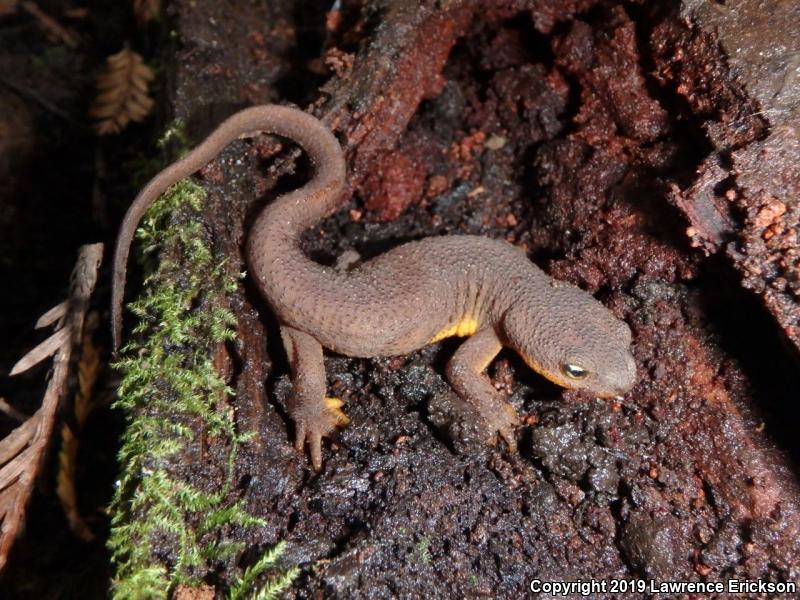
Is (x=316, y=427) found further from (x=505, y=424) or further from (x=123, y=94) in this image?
(x=123, y=94)

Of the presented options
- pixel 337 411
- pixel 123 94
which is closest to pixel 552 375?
pixel 337 411

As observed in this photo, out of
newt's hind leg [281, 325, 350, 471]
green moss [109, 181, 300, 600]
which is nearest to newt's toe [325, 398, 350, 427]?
newt's hind leg [281, 325, 350, 471]

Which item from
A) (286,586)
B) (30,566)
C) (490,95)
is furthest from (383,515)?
(490,95)

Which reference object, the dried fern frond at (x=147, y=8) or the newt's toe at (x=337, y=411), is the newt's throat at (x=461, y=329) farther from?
the dried fern frond at (x=147, y=8)

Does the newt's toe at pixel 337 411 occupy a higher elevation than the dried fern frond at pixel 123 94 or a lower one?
lower

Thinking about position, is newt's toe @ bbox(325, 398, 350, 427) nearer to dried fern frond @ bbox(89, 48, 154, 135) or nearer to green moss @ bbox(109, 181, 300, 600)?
green moss @ bbox(109, 181, 300, 600)

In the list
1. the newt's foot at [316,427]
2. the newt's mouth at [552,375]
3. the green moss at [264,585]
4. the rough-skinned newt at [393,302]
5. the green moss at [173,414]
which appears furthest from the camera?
the newt's mouth at [552,375]

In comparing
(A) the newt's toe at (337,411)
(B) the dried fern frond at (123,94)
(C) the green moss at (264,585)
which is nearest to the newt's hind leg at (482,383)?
(A) the newt's toe at (337,411)

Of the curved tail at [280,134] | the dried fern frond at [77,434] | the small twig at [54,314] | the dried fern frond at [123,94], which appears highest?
the curved tail at [280,134]
